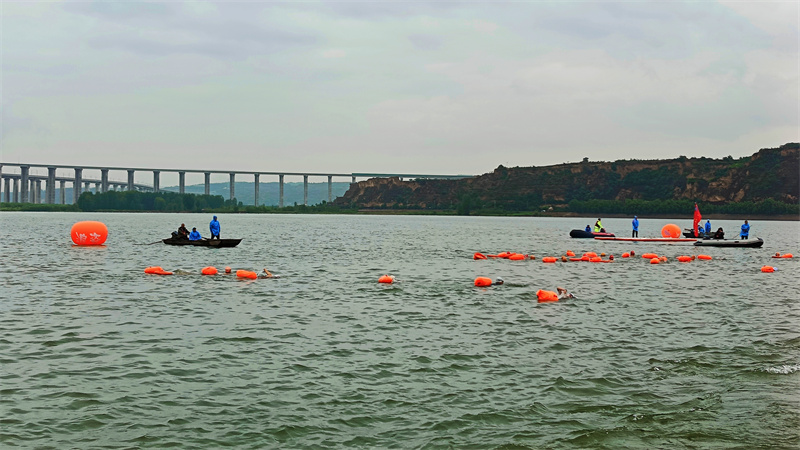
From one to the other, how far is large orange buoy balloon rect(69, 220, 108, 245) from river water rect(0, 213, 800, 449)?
27572 millimetres

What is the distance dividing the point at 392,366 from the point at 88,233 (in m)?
48.4

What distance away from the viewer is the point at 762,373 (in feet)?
48.0

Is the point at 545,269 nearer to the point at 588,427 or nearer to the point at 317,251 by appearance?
the point at 317,251

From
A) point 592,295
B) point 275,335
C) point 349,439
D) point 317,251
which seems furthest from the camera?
point 317,251

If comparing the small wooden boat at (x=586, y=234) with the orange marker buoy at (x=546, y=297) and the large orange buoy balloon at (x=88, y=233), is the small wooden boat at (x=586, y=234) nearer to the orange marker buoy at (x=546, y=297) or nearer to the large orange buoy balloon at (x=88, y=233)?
the large orange buoy balloon at (x=88, y=233)

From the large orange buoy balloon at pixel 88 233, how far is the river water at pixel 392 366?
2757 cm

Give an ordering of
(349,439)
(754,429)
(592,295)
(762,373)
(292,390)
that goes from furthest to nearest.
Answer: (592,295)
(762,373)
(292,390)
(754,429)
(349,439)

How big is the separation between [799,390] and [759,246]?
178ft

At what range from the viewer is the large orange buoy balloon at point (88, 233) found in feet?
183

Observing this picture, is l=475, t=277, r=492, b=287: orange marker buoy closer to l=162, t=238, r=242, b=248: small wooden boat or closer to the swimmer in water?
the swimmer in water

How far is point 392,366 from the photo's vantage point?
14781mm

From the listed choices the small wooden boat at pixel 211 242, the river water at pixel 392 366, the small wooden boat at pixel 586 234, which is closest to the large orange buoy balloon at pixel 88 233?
the small wooden boat at pixel 211 242

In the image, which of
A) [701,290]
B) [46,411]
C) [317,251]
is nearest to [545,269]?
[701,290]

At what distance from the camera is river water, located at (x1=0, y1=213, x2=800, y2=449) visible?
10.7 metres
